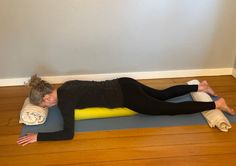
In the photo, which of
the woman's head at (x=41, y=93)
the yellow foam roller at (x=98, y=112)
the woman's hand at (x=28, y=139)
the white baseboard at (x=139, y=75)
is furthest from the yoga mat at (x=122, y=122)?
the white baseboard at (x=139, y=75)

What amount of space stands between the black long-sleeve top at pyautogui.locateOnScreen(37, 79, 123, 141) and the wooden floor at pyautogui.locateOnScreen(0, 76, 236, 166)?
173mm

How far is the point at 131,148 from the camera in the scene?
2.20m

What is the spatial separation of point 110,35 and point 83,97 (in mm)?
976

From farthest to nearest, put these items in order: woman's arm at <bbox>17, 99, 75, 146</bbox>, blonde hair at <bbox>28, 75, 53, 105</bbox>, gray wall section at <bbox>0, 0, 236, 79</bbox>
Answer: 1. gray wall section at <bbox>0, 0, 236, 79</bbox>
2. blonde hair at <bbox>28, 75, 53, 105</bbox>
3. woman's arm at <bbox>17, 99, 75, 146</bbox>

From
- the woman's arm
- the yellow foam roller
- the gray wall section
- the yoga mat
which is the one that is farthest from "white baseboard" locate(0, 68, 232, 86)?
the woman's arm

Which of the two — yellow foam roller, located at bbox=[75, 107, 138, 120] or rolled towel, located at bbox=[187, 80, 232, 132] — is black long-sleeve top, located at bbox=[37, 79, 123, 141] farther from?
rolled towel, located at bbox=[187, 80, 232, 132]

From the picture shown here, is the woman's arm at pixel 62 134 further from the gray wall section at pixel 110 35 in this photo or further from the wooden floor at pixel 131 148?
the gray wall section at pixel 110 35

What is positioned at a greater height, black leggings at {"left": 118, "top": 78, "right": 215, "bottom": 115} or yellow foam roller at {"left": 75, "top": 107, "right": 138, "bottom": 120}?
black leggings at {"left": 118, "top": 78, "right": 215, "bottom": 115}

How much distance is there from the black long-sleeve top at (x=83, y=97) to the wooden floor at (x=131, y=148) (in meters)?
0.17

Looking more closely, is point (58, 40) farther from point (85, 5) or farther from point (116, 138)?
point (116, 138)

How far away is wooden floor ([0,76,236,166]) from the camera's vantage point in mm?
2078

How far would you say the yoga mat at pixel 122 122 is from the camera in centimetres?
246

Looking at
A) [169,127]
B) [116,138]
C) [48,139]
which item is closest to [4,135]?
[48,139]

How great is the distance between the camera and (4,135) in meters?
2.38
